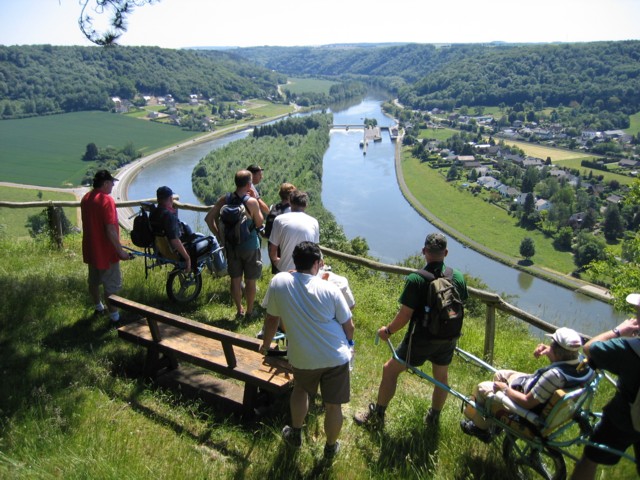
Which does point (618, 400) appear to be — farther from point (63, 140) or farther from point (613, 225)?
point (63, 140)

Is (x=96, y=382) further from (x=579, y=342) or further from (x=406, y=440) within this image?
(x=579, y=342)

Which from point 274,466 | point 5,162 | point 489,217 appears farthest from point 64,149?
point 274,466

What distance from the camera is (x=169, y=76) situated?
11650cm

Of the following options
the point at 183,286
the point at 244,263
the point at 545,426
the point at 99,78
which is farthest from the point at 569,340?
the point at 99,78

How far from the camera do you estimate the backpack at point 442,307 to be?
2793mm

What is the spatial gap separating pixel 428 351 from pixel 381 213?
45262mm

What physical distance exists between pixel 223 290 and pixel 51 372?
2.08 meters

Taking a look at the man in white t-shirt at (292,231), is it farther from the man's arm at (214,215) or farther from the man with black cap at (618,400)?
the man with black cap at (618,400)

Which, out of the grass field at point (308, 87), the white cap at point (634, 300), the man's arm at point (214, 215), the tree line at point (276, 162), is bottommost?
the tree line at point (276, 162)

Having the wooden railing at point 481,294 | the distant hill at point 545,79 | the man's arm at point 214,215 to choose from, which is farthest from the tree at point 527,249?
the distant hill at point 545,79

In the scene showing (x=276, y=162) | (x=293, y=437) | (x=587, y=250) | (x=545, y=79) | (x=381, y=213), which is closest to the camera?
(x=293, y=437)

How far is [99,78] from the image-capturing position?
10656 centimetres

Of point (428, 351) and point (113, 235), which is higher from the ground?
point (113, 235)

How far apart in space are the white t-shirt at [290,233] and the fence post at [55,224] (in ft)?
14.2
